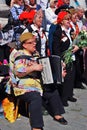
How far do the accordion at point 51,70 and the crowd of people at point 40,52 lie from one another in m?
0.08

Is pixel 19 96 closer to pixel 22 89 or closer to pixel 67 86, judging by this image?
pixel 22 89

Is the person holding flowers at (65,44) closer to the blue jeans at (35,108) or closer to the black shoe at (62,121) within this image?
the black shoe at (62,121)

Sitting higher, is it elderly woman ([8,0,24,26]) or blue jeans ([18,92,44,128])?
elderly woman ([8,0,24,26])

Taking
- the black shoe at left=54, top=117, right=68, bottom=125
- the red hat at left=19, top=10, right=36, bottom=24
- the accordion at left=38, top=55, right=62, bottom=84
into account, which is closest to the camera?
the accordion at left=38, top=55, right=62, bottom=84

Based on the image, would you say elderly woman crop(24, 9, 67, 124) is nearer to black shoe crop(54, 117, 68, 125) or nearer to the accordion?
black shoe crop(54, 117, 68, 125)

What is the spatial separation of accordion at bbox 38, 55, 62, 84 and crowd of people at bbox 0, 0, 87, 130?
8 centimetres

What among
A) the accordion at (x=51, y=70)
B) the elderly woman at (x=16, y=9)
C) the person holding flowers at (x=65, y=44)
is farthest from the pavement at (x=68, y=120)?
the elderly woman at (x=16, y=9)

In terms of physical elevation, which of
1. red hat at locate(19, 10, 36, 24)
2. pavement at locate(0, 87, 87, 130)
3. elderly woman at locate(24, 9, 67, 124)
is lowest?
pavement at locate(0, 87, 87, 130)

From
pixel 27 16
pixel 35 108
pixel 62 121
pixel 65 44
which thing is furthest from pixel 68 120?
pixel 27 16

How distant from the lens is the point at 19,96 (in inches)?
287

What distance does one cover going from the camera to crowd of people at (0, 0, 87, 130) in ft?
23.4

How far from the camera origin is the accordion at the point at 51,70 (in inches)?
283

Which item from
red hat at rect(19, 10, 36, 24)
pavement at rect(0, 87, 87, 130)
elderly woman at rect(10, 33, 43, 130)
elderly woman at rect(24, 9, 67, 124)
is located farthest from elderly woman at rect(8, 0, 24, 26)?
elderly woman at rect(10, 33, 43, 130)

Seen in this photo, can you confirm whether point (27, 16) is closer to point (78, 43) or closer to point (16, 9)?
point (16, 9)
